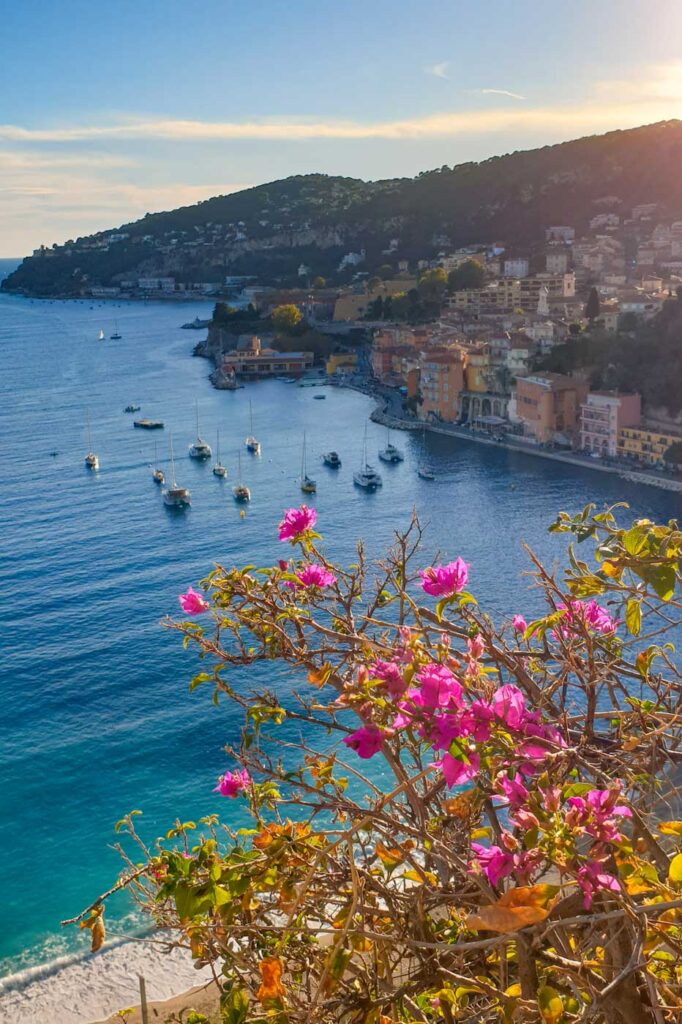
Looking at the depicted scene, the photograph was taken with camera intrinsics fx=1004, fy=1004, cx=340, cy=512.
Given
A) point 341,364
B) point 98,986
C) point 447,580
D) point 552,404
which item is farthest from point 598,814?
point 341,364

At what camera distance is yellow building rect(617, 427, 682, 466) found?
22156 millimetres

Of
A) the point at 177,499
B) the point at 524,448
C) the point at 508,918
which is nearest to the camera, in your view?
the point at 508,918

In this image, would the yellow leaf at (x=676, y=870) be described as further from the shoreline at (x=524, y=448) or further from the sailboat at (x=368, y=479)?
the sailboat at (x=368, y=479)

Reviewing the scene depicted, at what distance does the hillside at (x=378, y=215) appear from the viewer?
61844mm

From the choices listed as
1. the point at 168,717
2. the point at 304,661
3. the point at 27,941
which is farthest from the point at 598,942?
the point at 168,717

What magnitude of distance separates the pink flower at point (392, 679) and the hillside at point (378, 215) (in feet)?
197

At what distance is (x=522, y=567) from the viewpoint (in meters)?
16.0

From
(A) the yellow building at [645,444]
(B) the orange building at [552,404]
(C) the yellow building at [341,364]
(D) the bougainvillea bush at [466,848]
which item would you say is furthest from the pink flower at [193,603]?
(C) the yellow building at [341,364]

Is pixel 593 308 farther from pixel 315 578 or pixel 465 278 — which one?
pixel 315 578

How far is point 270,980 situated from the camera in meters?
1.60

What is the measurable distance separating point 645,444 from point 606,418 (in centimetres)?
155

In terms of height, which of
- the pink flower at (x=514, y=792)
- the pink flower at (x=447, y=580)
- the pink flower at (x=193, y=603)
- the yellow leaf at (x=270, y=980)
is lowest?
the yellow leaf at (x=270, y=980)

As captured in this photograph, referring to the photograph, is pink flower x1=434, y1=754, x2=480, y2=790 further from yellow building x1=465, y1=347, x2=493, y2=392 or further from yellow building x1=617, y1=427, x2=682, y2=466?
yellow building x1=465, y1=347, x2=493, y2=392

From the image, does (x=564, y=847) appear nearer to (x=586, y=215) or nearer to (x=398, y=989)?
(x=398, y=989)
